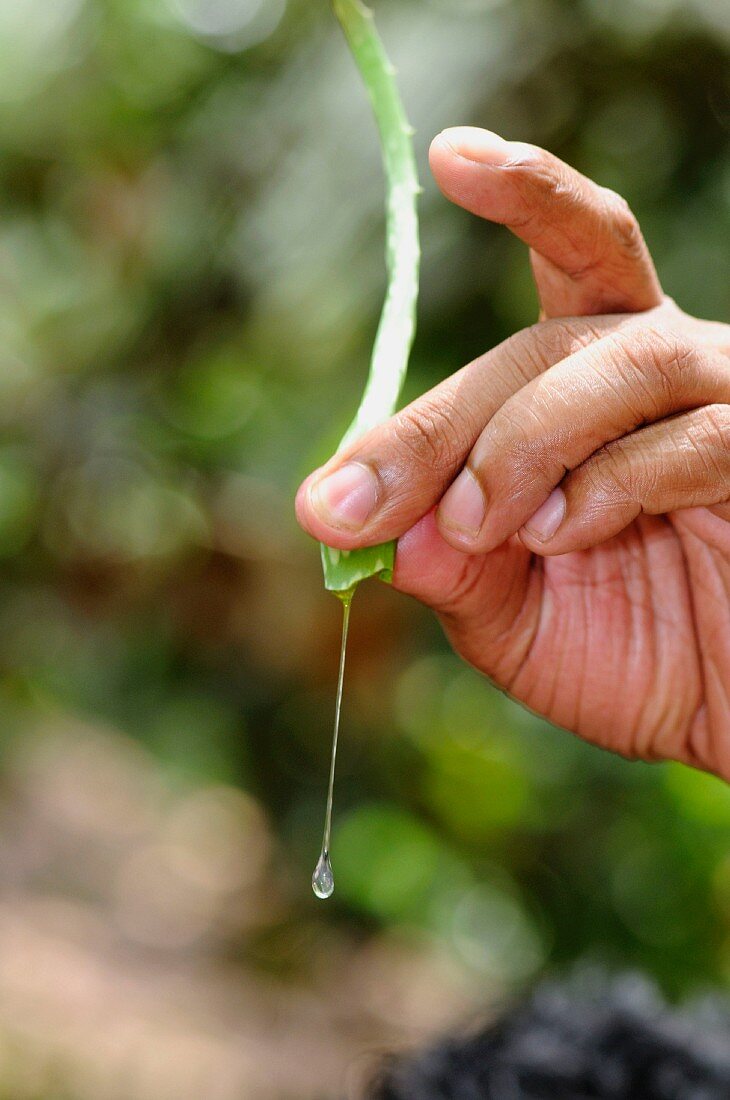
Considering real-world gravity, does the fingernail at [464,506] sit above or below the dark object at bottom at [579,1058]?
above

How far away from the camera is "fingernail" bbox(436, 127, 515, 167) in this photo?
3.20ft

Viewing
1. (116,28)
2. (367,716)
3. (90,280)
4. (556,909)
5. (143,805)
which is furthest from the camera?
(143,805)

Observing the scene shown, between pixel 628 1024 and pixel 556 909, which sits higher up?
pixel 628 1024

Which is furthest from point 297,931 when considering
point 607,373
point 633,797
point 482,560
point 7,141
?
point 7,141

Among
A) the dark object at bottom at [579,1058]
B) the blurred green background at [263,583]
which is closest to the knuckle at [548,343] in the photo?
the dark object at bottom at [579,1058]

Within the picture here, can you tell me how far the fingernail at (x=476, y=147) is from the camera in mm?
976

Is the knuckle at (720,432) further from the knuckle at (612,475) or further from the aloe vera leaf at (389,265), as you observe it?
the aloe vera leaf at (389,265)

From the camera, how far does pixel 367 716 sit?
3697mm

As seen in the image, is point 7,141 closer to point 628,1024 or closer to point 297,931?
point 297,931

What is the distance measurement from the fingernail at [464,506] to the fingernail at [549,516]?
65 millimetres

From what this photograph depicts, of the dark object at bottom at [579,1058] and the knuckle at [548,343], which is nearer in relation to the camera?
the knuckle at [548,343]

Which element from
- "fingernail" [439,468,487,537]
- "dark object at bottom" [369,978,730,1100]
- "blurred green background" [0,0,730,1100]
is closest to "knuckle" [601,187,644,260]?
"fingernail" [439,468,487,537]

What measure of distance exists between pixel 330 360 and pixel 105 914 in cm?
259

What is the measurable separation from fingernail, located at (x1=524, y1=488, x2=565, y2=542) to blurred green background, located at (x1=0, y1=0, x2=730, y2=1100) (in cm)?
198
